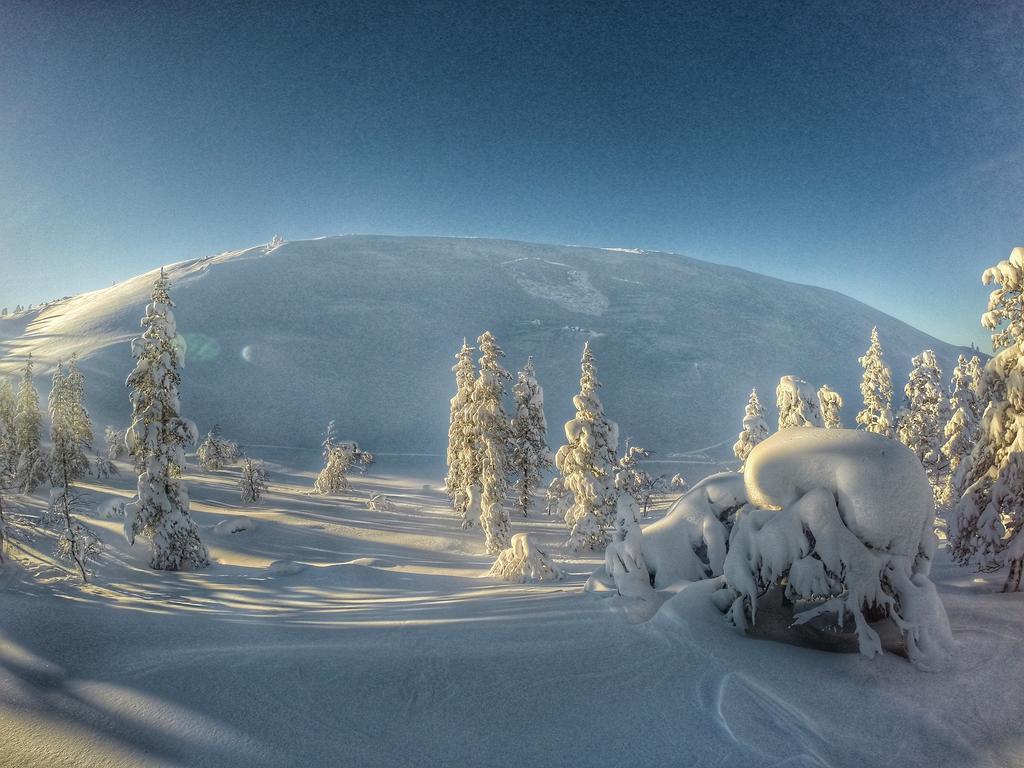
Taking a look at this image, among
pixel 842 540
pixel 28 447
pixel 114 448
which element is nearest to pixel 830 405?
pixel 842 540

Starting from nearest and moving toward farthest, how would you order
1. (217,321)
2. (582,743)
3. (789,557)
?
(582,743), (789,557), (217,321)

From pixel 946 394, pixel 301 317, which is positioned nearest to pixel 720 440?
pixel 946 394

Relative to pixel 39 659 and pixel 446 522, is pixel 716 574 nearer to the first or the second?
pixel 39 659

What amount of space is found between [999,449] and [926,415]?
28.7 meters

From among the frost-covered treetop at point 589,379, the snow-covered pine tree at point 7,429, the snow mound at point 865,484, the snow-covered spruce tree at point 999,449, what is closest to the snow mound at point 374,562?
the frost-covered treetop at point 589,379

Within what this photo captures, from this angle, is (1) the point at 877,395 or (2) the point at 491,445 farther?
(1) the point at 877,395

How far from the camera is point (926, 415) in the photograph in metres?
33.4

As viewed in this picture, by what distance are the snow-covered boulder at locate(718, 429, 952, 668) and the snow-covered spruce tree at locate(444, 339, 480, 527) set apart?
24.5 metres

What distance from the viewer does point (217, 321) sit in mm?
116188

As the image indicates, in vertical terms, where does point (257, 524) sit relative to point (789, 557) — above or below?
below

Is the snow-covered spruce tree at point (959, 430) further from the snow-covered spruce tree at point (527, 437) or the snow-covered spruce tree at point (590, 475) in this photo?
the snow-covered spruce tree at point (527, 437)

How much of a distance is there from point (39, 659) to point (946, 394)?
45116 millimetres

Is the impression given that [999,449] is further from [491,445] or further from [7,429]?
[7,429]

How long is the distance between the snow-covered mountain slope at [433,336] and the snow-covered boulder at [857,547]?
72327mm
